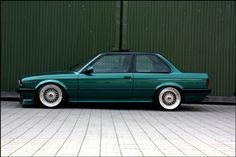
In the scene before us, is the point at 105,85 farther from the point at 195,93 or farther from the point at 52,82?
the point at 195,93

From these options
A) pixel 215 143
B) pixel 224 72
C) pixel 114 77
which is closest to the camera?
pixel 215 143

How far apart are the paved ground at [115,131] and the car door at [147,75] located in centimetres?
48

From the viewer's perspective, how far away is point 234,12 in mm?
15898

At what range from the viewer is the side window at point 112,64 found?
12.0 metres

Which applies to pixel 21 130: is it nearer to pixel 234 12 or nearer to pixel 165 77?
pixel 165 77

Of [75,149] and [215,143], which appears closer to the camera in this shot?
[75,149]

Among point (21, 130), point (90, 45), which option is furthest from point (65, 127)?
point (90, 45)

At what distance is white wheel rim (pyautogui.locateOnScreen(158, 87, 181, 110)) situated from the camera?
12.0m

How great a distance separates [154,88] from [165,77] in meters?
0.40

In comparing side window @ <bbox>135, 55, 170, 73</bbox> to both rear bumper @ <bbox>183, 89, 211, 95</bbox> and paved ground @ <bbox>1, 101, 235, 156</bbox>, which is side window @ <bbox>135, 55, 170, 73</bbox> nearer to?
rear bumper @ <bbox>183, 89, 211, 95</bbox>

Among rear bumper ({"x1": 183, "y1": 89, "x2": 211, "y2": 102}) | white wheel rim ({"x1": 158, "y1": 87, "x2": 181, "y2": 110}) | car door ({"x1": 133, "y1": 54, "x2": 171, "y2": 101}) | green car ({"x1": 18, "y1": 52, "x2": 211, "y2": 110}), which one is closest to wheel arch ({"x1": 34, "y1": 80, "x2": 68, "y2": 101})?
green car ({"x1": 18, "y1": 52, "x2": 211, "y2": 110})

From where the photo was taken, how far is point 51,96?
11.8m

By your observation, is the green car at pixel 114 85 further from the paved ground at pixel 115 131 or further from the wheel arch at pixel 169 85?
the paved ground at pixel 115 131

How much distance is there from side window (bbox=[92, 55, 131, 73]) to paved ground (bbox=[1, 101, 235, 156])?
1029 mm
